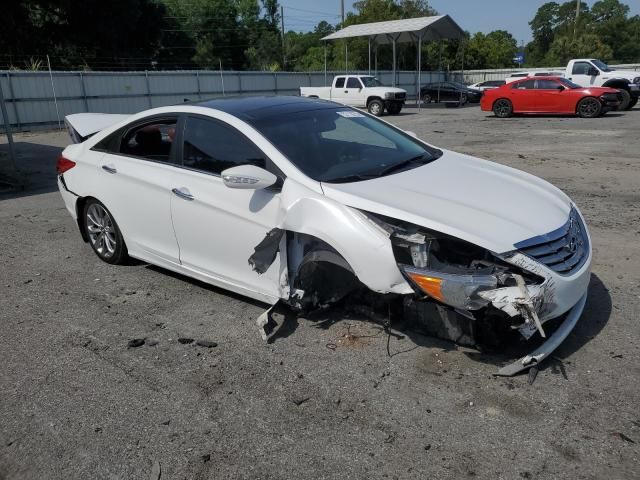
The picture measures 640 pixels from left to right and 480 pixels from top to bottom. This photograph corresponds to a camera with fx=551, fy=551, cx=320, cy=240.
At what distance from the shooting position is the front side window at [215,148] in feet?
13.1

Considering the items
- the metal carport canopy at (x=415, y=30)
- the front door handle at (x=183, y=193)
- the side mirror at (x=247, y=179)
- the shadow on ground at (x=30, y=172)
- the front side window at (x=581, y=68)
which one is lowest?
the shadow on ground at (x=30, y=172)

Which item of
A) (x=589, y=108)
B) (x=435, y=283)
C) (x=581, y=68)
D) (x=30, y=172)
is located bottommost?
(x=30, y=172)

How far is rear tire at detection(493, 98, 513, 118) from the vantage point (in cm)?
2219

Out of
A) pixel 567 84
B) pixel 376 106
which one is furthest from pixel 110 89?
pixel 567 84

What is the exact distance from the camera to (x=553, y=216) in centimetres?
354

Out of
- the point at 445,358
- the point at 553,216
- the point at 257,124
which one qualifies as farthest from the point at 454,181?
the point at 257,124

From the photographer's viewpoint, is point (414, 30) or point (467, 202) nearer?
point (467, 202)

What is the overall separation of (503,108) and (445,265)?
2108cm

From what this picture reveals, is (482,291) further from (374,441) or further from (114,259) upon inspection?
(114,259)

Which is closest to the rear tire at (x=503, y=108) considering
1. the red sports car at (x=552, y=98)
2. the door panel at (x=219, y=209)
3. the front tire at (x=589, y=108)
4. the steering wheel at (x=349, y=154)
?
the red sports car at (x=552, y=98)

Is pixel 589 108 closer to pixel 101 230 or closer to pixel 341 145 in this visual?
pixel 341 145

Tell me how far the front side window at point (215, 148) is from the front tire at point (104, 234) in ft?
3.91

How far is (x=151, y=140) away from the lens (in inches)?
185

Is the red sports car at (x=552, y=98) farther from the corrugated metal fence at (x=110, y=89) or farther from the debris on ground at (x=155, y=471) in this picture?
the debris on ground at (x=155, y=471)
